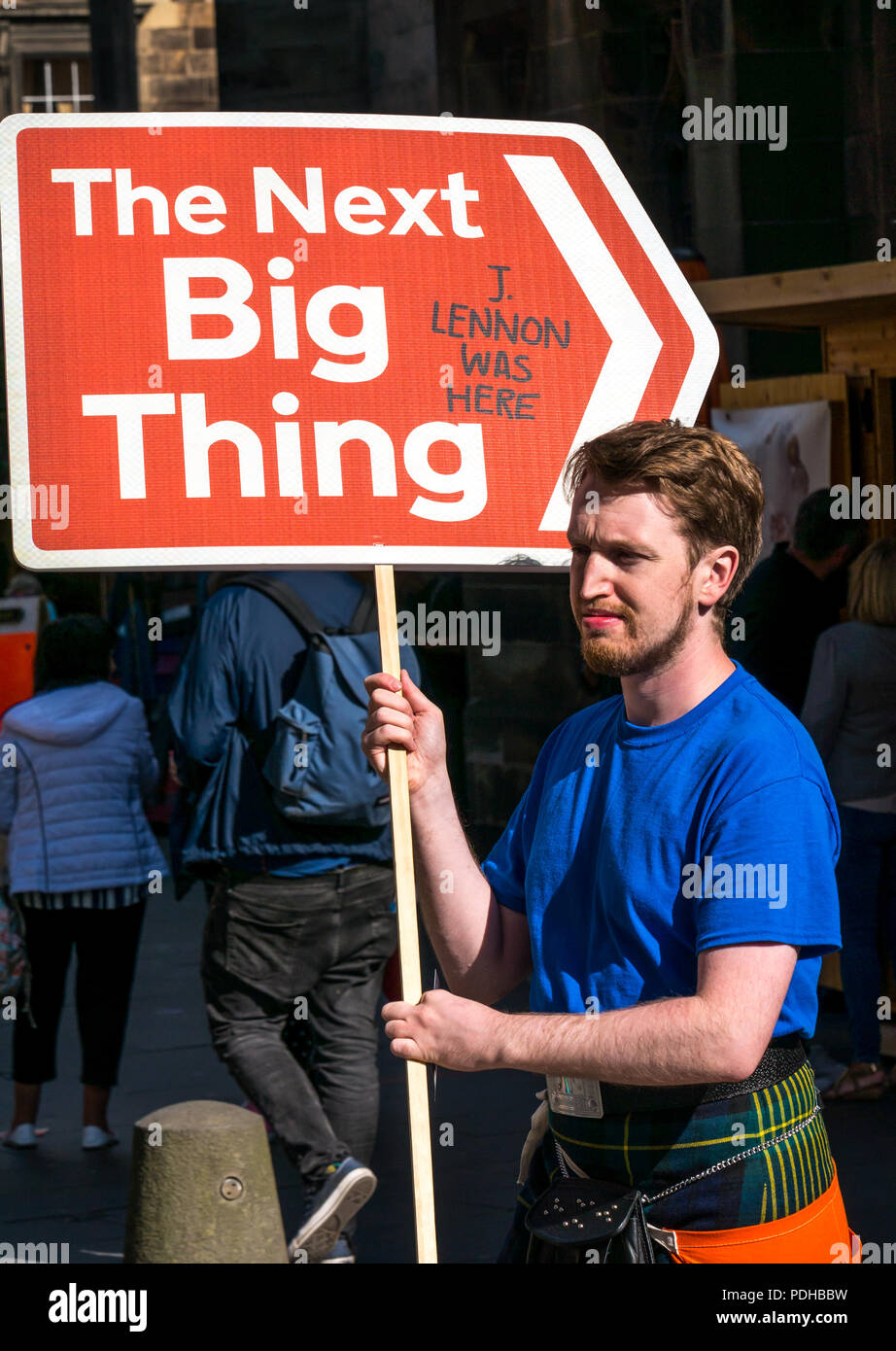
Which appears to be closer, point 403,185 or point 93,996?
point 403,185

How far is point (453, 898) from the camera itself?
2789 mm

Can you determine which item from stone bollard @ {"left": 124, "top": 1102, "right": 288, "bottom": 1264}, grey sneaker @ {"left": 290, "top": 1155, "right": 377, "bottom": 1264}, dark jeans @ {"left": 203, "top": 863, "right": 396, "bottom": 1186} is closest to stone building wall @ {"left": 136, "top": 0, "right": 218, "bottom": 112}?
dark jeans @ {"left": 203, "top": 863, "right": 396, "bottom": 1186}

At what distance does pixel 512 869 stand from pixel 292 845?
7.86 feet

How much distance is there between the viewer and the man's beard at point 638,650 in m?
2.53

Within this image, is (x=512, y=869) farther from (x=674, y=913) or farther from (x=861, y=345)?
(x=861, y=345)

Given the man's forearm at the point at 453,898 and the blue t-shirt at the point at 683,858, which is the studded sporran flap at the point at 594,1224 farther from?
the man's forearm at the point at 453,898

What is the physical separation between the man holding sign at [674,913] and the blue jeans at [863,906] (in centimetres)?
411

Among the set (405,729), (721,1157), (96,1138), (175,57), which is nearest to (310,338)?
(405,729)

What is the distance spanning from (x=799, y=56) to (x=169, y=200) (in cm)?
798

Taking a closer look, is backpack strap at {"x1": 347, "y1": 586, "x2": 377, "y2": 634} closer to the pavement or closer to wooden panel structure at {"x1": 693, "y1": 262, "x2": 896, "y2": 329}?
the pavement

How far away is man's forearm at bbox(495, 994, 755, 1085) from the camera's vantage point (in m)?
2.31

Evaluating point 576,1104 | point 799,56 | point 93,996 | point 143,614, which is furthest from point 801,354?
point 576,1104

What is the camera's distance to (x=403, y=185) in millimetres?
3125
